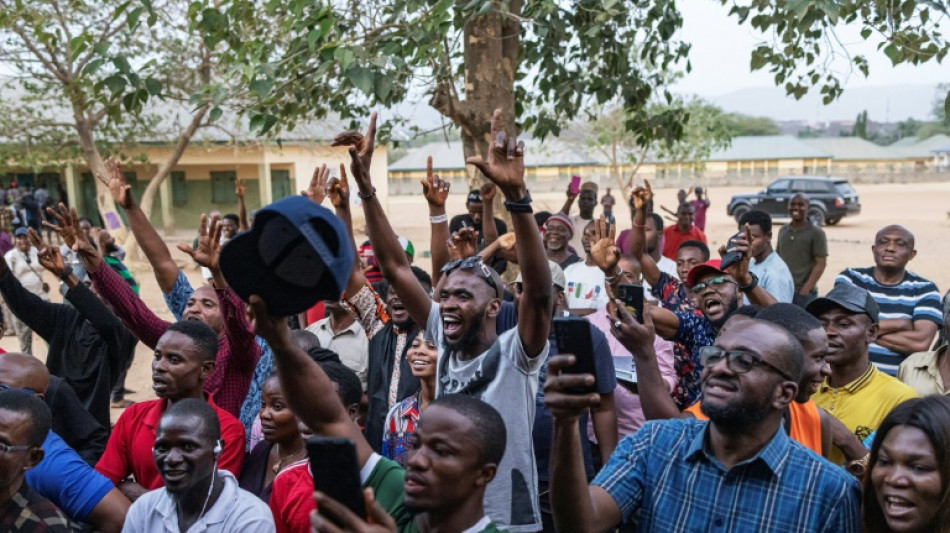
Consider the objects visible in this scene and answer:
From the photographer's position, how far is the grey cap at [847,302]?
3742mm

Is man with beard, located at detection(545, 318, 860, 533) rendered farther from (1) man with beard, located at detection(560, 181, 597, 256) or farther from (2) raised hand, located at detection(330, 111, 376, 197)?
(1) man with beard, located at detection(560, 181, 597, 256)

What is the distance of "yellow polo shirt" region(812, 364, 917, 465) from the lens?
343 centimetres

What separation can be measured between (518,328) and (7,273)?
3.41 meters

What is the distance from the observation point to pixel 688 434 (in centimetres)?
250

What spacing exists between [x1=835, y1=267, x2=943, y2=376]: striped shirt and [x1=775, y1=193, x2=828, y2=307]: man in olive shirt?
2999 mm

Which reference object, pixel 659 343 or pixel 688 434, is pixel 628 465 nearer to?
pixel 688 434

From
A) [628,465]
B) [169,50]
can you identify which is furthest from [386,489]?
[169,50]

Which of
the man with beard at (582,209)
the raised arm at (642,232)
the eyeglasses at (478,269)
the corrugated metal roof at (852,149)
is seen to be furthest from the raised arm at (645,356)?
the corrugated metal roof at (852,149)

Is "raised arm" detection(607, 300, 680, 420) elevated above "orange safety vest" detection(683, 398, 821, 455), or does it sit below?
above

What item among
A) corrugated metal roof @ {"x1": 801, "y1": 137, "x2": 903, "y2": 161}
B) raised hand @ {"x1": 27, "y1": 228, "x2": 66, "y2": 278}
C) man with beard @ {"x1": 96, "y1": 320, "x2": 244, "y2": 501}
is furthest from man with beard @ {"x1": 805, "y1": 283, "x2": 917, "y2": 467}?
corrugated metal roof @ {"x1": 801, "y1": 137, "x2": 903, "y2": 161}

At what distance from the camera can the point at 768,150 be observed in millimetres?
65562

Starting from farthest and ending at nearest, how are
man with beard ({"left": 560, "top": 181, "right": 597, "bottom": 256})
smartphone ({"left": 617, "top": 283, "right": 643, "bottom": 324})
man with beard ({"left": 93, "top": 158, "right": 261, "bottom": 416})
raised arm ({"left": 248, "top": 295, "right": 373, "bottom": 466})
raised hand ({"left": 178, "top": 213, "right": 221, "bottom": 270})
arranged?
man with beard ({"left": 560, "top": 181, "right": 597, "bottom": 256}) → man with beard ({"left": 93, "top": 158, "right": 261, "bottom": 416}) → raised hand ({"left": 178, "top": 213, "right": 221, "bottom": 270}) → smartphone ({"left": 617, "top": 283, "right": 643, "bottom": 324}) → raised arm ({"left": 248, "top": 295, "right": 373, "bottom": 466})

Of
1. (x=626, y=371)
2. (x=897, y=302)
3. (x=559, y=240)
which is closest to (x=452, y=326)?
(x=626, y=371)

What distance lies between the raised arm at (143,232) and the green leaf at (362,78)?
4.40 feet
